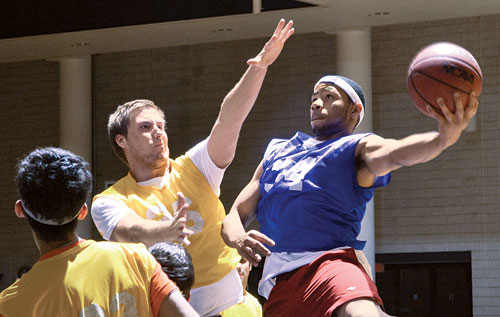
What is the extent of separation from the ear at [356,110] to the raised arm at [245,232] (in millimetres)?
468

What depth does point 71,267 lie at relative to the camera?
2.38 meters

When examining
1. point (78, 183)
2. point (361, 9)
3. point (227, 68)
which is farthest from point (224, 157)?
point (227, 68)

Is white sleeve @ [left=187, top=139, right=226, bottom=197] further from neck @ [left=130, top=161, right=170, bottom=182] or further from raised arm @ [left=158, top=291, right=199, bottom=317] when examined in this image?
raised arm @ [left=158, top=291, right=199, bottom=317]

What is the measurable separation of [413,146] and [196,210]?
137cm

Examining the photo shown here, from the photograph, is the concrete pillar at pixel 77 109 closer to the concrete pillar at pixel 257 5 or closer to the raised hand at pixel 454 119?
the concrete pillar at pixel 257 5

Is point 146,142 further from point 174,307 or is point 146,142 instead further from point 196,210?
point 174,307

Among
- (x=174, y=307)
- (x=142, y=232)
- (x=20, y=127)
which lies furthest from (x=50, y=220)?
(x=20, y=127)

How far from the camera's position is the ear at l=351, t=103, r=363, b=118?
12.4 ft

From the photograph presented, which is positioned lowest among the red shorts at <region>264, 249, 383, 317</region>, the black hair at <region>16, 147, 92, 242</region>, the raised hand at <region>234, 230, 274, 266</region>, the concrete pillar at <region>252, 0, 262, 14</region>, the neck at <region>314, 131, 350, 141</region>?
the red shorts at <region>264, 249, 383, 317</region>

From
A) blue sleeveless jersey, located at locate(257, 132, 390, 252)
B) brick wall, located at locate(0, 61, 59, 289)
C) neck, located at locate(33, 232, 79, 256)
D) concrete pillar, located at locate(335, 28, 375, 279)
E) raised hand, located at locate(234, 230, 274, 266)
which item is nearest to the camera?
neck, located at locate(33, 232, 79, 256)

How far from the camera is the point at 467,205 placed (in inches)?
451

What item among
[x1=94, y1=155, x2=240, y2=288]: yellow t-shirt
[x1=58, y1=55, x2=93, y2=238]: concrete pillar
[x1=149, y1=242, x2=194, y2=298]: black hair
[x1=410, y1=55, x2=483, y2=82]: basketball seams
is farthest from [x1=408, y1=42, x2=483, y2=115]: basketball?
[x1=58, y1=55, x2=93, y2=238]: concrete pillar

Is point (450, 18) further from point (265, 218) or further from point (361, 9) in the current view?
point (265, 218)

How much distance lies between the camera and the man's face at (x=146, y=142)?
424 cm
